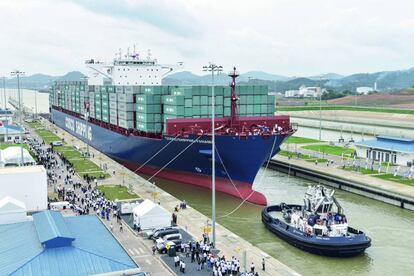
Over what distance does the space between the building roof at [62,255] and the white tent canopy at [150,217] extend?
5789 millimetres

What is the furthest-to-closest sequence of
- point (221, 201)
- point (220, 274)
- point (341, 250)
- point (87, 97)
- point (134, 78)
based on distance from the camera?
1. point (87, 97)
2. point (134, 78)
3. point (221, 201)
4. point (341, 250)
5. point (220, 274)

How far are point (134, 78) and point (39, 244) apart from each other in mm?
53972

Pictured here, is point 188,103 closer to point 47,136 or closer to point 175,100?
point 175,100

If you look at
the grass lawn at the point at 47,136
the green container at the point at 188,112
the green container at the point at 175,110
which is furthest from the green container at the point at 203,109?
the grass lawn at the point at 47,136

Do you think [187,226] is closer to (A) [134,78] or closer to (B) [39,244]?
(B) [39,244]

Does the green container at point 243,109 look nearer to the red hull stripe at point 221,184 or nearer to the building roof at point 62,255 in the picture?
the red hull stripe at point 221,184

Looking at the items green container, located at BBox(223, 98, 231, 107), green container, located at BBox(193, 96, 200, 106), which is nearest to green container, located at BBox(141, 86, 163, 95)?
green container, located at BBox(193, 96, 200, 106)

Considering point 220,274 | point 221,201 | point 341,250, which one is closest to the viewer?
point 220,274

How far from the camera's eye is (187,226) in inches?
1248

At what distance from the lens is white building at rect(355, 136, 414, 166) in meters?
53.3

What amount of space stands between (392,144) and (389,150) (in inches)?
77.4

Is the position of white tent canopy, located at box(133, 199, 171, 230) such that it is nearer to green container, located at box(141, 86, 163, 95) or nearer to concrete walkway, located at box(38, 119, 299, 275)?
concrete walkway, located at box(38, 119, 299, 275)

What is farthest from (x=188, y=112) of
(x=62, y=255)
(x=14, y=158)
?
(x=62, y=255)

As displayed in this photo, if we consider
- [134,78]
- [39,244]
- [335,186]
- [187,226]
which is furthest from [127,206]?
[134,78]
